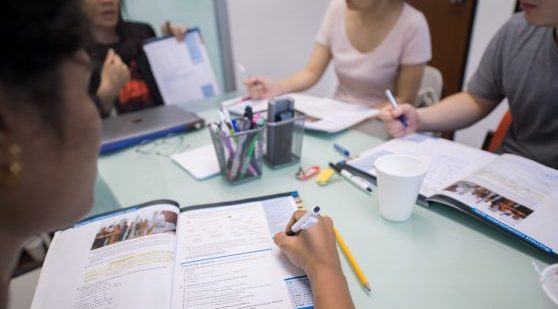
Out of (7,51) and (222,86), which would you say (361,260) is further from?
(222,86)

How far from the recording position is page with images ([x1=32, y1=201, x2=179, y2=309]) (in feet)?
1.74

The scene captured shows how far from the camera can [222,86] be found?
94.0 inches

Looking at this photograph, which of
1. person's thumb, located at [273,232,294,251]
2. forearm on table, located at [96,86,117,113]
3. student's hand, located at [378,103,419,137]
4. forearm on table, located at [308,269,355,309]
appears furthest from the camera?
forearm on table, located at [96,86,117,113]

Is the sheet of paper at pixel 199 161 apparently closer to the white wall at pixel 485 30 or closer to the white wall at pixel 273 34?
the white wall at pixel 273 34

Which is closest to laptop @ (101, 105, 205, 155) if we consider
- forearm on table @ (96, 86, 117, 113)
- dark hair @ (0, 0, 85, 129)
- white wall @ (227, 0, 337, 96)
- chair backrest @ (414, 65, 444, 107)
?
forearm on table @ (96, 86, 117, 113)

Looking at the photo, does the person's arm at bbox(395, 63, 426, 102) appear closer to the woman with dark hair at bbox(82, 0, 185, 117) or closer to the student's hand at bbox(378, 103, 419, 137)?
the student's hand at bbox(378, 103, 419, 137)

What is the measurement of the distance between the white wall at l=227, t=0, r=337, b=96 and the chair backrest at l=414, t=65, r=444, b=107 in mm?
908

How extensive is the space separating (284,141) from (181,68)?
30.0 inches

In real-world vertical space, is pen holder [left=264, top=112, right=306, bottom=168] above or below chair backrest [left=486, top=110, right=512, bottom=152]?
above

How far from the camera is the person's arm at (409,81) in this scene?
4.48ft

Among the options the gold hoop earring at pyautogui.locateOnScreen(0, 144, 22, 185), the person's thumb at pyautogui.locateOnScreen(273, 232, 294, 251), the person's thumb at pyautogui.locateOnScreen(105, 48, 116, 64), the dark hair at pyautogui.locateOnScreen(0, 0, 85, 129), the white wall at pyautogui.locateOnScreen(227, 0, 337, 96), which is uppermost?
the dark hair at pyautogui.locateOnScreen(0, 0, 85, 129)

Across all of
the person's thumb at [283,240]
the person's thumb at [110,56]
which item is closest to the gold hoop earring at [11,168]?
the person's thumb at [283,240]

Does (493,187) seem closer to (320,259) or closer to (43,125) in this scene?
(320,259)

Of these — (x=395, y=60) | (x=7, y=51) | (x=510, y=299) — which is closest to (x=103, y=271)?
(x=7, y=51)
